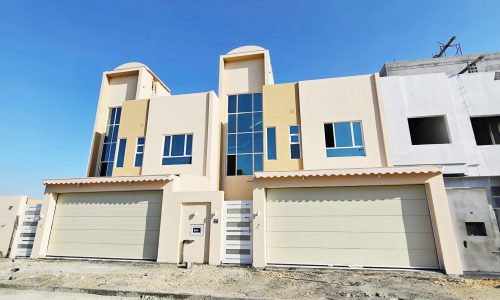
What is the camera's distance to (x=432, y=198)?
9.95 meters

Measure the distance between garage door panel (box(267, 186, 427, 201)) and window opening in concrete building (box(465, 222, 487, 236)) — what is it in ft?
6.09

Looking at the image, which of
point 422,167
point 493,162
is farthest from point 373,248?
point 493,162

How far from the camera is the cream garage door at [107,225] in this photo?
39.8 ft

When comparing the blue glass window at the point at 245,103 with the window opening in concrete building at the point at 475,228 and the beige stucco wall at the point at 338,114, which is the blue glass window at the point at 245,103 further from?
the window opening in concrete building at the point at 475,228

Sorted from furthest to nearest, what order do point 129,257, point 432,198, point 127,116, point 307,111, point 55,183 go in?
point 127,116
point 307,111
point 55,183
point 129,257
point 432,198

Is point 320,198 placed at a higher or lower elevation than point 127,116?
lower

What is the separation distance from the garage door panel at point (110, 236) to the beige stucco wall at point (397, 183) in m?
5.11

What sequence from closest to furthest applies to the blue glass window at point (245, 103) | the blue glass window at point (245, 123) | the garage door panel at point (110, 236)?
the garage door panel at point (110, 236)
the blue glass window at point (245, 123)
the blue glass window at point (245, 103)

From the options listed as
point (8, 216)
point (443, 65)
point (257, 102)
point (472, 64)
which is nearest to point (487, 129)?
point (472, 64)

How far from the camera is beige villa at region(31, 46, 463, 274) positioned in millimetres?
10273

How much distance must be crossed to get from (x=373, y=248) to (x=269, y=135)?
8375 millimetres

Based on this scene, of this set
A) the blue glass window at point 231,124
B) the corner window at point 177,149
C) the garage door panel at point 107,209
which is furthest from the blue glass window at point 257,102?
the garage door panel at point 107,209

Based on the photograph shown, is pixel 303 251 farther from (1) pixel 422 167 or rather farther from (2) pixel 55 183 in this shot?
(2) pixel 55 183

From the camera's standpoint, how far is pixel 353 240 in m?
10.3
